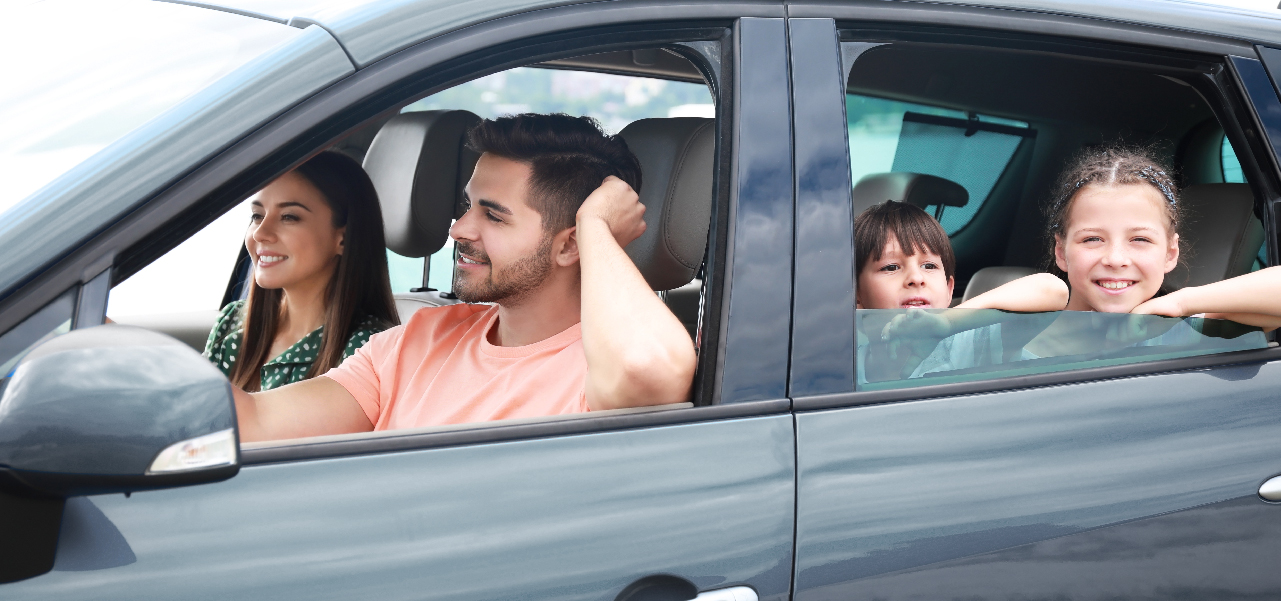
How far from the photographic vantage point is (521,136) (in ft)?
6.21

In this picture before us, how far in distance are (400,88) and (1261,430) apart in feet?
3.99

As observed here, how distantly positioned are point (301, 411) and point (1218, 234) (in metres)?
1.85

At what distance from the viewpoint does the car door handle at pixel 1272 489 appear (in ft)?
4.69

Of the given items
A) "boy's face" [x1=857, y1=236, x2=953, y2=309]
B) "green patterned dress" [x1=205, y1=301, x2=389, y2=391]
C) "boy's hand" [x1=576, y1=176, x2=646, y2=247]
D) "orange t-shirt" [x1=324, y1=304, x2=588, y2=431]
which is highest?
"boy's face" [x1=857, y1=236, x2=953, y2=309]

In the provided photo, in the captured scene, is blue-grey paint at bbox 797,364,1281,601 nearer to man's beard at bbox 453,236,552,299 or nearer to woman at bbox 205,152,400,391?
man's beard at bbox 453,236,552,299

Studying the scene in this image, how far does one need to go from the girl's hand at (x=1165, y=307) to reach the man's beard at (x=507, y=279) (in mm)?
967

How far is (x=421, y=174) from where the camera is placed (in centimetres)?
252

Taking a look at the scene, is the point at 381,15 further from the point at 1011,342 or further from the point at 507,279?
the point at 1011,342

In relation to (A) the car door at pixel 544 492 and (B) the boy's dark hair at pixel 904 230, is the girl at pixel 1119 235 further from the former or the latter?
(A) the car door at pixel 544 492

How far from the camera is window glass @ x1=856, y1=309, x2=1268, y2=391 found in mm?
1374

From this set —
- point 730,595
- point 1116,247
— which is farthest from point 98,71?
point 1116,247

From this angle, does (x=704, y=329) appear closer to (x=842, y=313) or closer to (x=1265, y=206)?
(x=842, y=313)

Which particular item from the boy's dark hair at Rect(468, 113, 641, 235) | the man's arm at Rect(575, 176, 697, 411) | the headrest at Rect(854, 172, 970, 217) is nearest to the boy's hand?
the man's arm at Rect(575, 176, 697, 411)

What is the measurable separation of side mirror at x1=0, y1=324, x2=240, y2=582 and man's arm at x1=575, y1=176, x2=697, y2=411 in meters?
0.51
